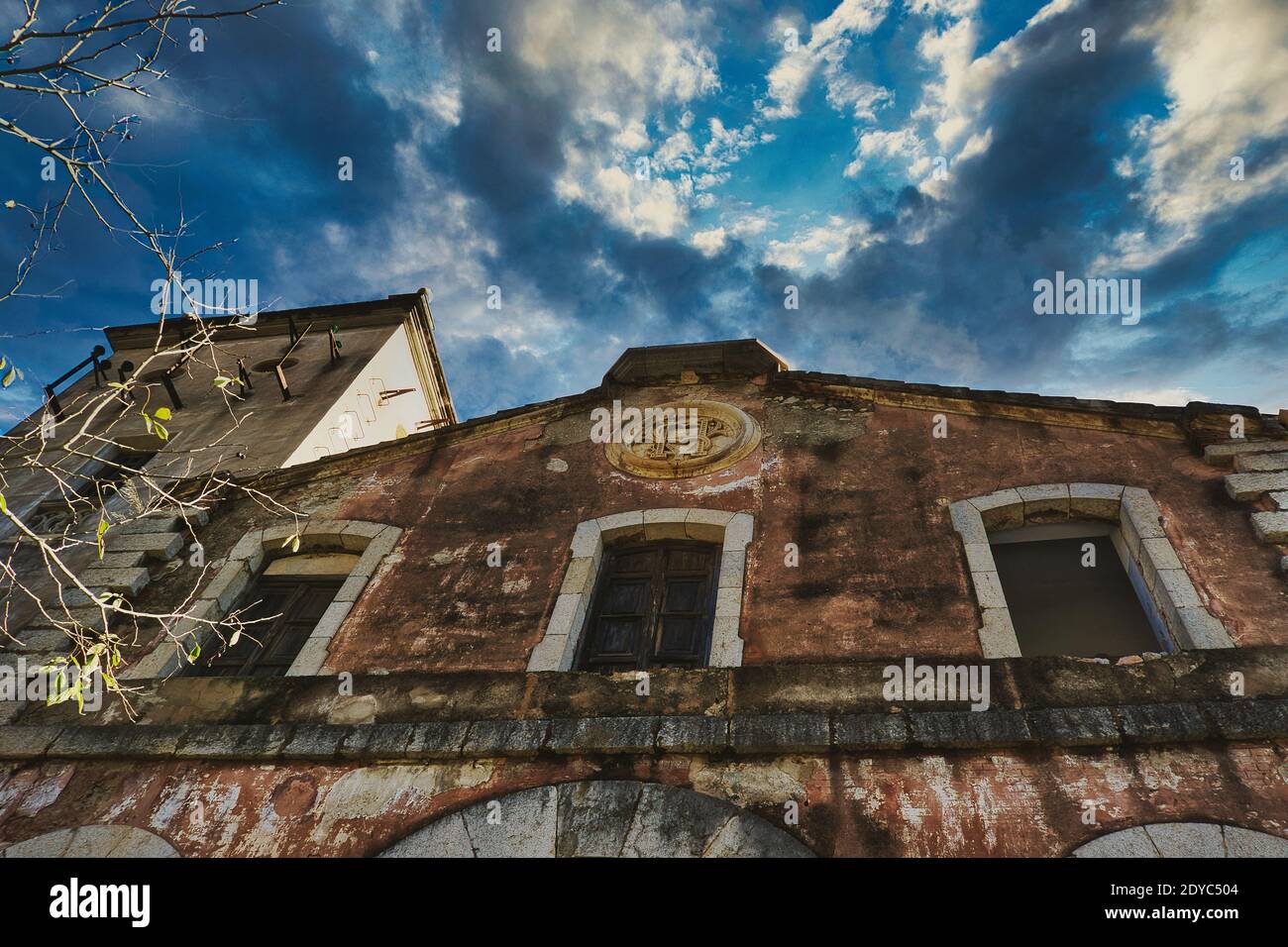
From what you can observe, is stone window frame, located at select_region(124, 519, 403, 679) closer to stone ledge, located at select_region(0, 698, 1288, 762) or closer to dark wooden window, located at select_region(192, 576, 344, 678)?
dark wooden window, located at select_region(192, 576, 344, 678)

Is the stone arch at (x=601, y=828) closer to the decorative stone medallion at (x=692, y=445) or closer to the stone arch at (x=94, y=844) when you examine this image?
the stone arch at (x=94, y=844)

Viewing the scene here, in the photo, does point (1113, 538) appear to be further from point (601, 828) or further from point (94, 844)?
point (94, 844)

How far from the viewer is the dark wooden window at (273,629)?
284 inches

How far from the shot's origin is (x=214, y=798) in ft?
18.3

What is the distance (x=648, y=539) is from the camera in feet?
24.8

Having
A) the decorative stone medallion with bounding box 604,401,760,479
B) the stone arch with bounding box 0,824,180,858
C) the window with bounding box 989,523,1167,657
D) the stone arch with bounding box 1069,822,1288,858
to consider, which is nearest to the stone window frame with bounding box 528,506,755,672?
the decorative stone medallion with bounding box 604,401,760,479

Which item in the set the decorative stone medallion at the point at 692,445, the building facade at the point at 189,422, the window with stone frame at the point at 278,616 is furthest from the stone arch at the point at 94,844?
the decorative stone medallion at the point at 692,445

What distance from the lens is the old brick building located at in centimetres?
456

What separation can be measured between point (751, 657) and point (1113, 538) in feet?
11.5

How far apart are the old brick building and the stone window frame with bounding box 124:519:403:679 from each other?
40 mm
